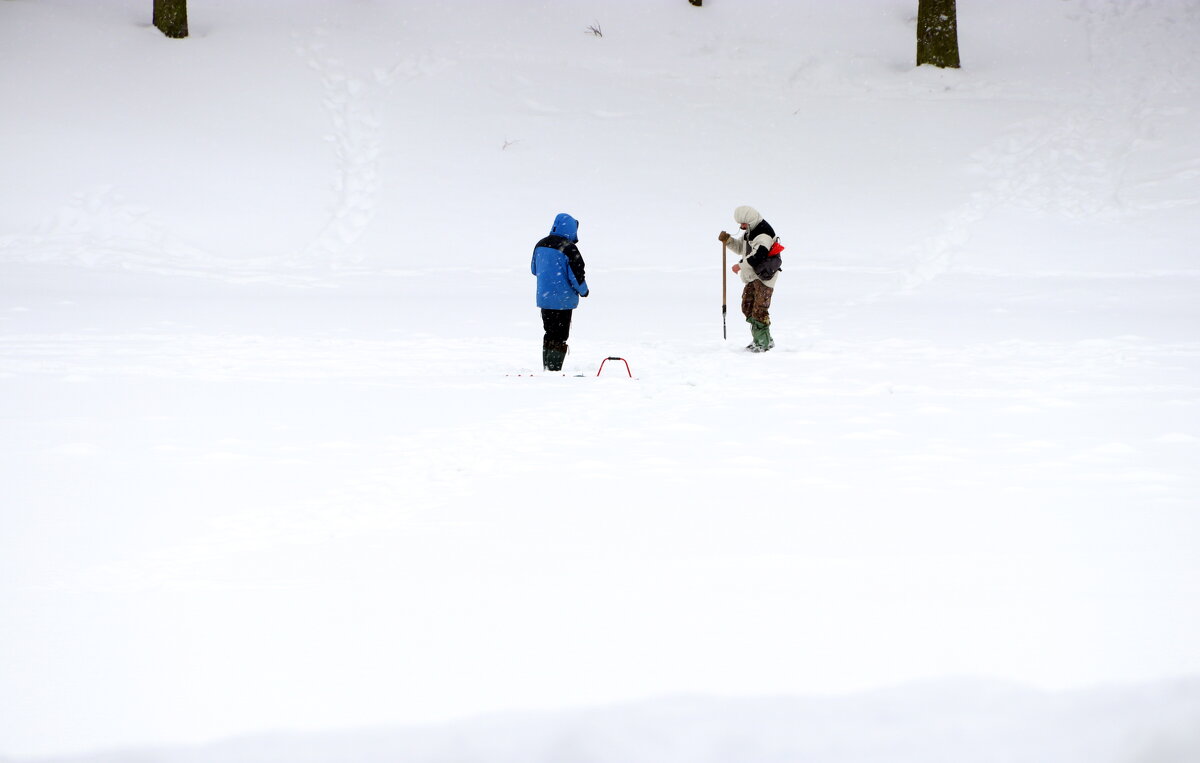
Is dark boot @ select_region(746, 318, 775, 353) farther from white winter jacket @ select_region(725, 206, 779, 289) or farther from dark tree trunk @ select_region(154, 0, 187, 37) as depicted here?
dark tree trunk @ select_region(154, 0, 187, 37)

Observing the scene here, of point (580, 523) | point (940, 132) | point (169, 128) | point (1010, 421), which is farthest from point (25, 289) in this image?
point (940, 132)

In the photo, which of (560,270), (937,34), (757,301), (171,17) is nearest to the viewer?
(560,270)

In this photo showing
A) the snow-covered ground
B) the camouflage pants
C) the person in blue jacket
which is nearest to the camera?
the snow-covered ground

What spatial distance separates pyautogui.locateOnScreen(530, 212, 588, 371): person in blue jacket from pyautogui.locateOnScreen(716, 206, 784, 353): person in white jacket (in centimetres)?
160

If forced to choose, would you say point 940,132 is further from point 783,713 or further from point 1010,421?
point 783,713

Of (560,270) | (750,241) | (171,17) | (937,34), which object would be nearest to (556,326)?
(560,270)

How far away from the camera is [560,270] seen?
9.20m

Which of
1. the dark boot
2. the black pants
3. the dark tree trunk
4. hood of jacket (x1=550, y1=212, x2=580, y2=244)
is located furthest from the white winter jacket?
the dark tree trunk

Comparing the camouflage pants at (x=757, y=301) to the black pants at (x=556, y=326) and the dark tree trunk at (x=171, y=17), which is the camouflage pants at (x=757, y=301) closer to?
the black pants at (x=556, y=326)

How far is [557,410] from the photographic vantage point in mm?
7688

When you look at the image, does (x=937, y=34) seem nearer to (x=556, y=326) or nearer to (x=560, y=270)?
(x=560, y=270)

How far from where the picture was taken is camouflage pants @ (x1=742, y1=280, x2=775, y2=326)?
1012cm

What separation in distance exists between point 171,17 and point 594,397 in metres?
16.1

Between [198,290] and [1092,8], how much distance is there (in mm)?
19204
